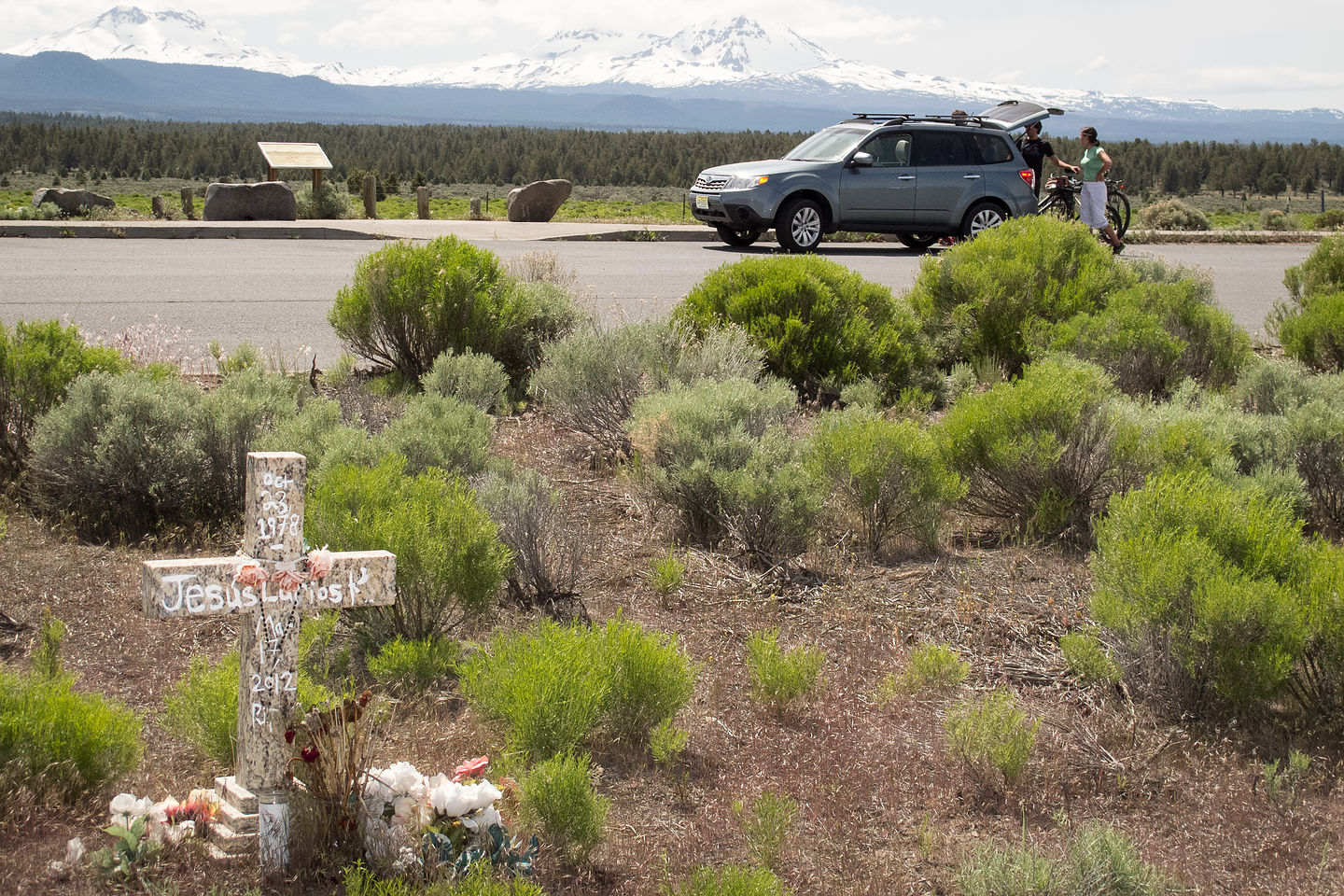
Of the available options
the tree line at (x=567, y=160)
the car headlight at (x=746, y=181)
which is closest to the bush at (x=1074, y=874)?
the car headlight at (x=746, y=181)

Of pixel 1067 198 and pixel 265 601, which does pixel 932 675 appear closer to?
pixel 265 601

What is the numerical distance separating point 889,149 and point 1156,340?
10.2m

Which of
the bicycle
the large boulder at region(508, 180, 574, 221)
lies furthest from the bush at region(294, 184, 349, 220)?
the bicycle

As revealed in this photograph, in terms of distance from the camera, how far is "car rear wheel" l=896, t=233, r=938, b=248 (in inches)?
717

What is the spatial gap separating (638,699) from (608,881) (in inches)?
26.0

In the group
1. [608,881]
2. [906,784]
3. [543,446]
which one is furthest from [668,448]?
[608,881]

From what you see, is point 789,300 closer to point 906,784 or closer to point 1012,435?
point 1012,435

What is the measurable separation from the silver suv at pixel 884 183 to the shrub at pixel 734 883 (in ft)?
45.6

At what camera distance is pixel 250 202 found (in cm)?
2166

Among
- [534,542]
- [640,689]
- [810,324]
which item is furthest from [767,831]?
[810,324]

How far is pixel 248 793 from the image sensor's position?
8.93 ft

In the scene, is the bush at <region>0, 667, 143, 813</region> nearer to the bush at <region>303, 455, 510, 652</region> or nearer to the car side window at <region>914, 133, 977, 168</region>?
the bush at <region>303, 455, 510, 652</region>

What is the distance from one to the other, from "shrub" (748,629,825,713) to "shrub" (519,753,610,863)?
90 centimetres

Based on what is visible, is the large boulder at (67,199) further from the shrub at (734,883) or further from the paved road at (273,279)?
the shrub at (734,883)
